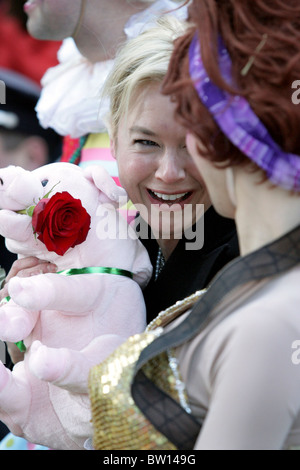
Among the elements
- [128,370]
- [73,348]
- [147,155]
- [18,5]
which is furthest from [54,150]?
[128,370]

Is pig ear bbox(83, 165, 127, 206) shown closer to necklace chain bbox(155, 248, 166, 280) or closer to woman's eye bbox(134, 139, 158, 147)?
woman's eye bbox(134, 139, 158, 147)

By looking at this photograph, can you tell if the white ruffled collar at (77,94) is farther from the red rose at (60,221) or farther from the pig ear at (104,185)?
the red rose at (60,221)

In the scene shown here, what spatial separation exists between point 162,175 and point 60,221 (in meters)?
0.27

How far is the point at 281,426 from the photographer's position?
90 centimetres

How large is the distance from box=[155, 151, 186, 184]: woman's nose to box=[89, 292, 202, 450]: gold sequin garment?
0.45 m

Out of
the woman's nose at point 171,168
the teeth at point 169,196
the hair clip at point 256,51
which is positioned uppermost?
the hair clip at point 256,51

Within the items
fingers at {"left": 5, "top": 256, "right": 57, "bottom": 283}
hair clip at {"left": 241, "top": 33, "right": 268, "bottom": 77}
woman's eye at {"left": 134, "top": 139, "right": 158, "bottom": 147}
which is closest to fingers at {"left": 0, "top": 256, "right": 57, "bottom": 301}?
fingers at {"left": 5, "top": 256, "right": 57, "bottom": 283}

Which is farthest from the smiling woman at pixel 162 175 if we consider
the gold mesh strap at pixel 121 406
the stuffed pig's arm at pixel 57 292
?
the gold mesh strap at pixel 121 406

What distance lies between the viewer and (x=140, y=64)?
1.55 m

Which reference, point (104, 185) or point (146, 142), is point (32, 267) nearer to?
point (104, 185)

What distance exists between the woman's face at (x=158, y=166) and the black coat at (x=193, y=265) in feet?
0.17

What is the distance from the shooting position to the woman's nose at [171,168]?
1.49m

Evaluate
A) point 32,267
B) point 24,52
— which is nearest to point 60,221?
point 32,267

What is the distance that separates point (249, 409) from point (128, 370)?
0.77 ft
